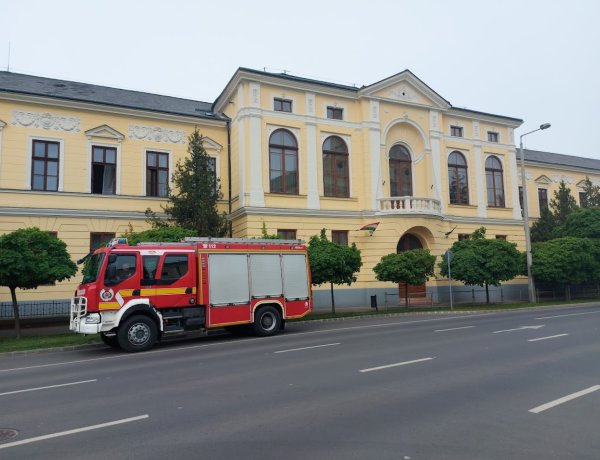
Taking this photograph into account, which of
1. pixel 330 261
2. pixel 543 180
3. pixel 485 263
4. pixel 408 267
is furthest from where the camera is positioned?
pixel 543 180

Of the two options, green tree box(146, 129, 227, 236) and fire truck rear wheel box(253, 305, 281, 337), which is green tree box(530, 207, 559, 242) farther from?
fire truck rear wheel box(253, 305, 281, 337)

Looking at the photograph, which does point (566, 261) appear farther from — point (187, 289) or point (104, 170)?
point (104, 170)

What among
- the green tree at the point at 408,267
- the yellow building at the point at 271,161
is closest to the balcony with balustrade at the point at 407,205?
the yellow building at the point at 271,161

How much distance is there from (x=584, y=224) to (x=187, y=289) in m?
29.5

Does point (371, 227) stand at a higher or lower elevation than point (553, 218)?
lower

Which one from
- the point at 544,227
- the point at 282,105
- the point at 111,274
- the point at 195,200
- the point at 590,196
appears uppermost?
the point at 282,105

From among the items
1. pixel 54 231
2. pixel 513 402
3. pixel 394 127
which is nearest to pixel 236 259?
pixel 513 402

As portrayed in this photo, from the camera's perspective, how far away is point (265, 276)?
53.4 ft

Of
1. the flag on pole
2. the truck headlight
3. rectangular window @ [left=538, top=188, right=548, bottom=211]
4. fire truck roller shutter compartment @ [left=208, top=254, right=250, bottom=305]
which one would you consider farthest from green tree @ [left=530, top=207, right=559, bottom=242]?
the truck headlight

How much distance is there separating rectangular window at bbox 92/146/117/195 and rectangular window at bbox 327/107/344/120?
12.9 m

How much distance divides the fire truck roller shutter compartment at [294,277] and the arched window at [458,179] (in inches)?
763

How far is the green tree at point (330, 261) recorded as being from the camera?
2077 centimetres

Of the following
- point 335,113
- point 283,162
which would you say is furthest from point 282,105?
point 335,113

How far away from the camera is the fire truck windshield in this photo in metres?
13.6
